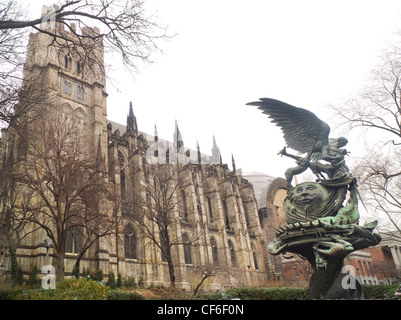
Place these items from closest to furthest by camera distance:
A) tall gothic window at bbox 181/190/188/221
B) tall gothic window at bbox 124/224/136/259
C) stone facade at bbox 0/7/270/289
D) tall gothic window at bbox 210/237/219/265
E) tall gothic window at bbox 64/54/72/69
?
stone facade at bbox 0/7/270/289 < tall gothic window at bbox 124/224/136/259 < tall gothic window at bbox 64/54/72/69 < tall gothic window at bbox 181/190/188/221 < tall gothic window at bbox 210/237/219/265

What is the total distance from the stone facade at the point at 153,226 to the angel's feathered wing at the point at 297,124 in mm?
13557

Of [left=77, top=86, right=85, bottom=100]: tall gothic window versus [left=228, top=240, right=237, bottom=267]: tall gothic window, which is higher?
[left=77, top=86, right=85, bottom=100]: tall gothic window

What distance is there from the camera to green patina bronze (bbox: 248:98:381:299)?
8062mm

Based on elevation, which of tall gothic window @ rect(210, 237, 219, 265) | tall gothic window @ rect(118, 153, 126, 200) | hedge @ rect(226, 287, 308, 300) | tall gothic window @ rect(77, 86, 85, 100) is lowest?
hedge @ rect(226, 287, 308, 300)

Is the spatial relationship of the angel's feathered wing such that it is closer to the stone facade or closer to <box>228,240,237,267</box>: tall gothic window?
the stone facade

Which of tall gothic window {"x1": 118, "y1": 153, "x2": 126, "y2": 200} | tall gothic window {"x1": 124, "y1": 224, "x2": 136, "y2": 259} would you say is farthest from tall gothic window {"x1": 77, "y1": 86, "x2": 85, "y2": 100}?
tall gothic window {"x1": 124, "y1": 224, "x2": 136, "y2": 259}

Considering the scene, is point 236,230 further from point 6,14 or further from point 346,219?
point 6,14

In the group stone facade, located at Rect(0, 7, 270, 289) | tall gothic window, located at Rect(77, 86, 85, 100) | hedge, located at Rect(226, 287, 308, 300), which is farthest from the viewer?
tall gothic window, located at Rect(77, 86, 85, 100)

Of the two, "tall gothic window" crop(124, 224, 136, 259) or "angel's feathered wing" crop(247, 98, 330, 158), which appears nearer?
"angel's feathered wing" crop(247, 98, 330, 158)

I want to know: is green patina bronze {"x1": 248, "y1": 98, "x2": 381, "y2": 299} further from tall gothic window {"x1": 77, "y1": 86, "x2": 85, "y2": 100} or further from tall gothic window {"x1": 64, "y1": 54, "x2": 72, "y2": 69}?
tall gothic window {"x1": 64, "y1": 54, "x2": 72, "y2": 69}

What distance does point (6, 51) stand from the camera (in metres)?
7.82

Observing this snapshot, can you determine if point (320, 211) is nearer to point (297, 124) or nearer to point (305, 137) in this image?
point (305, 137)
